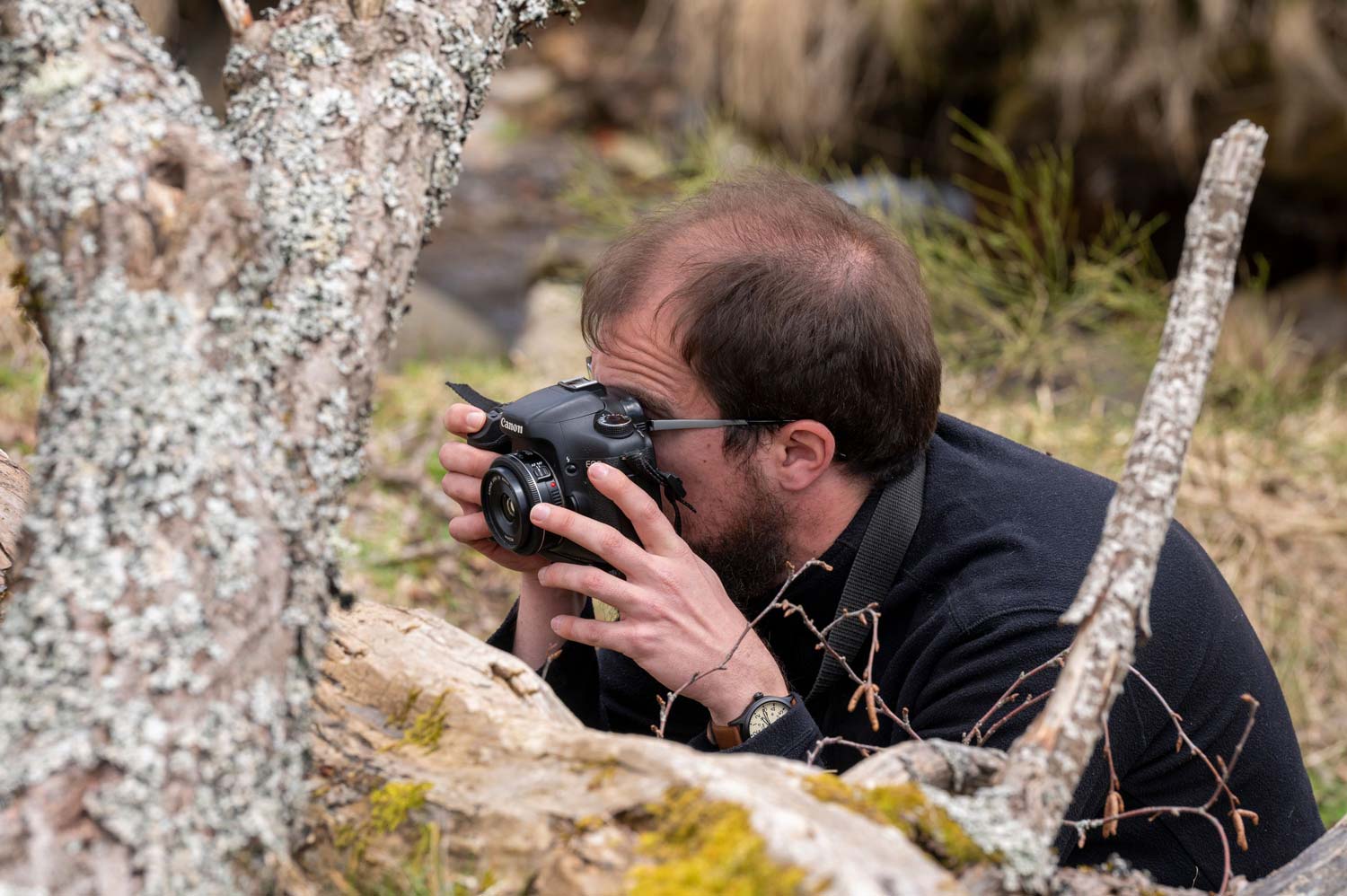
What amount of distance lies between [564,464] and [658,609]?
27cm

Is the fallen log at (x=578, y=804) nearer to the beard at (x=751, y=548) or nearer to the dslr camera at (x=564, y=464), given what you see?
the dslr camera at (x=564, y=464)

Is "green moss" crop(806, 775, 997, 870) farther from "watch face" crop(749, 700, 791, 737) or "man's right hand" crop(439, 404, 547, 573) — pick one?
"man's right hand" crop(439, 404, 547, 573)

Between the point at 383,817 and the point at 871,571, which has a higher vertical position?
the point at 871,571

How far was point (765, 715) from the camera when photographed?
5.99 ft

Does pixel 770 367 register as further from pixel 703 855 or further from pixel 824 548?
pixel 703 855

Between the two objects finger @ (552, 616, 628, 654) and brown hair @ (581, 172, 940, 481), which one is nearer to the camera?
finger @ (552, 616, 628, 654)

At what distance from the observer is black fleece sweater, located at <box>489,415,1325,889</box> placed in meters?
1.82

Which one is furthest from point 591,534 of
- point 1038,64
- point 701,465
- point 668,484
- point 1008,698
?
point 1038,64

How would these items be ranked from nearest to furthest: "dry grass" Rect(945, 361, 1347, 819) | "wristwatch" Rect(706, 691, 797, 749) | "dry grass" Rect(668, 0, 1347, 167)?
"wristwatch" Rect(706, 691, 797, 749) < "dry grass" Rect(945, 361, 1347, 819) < "dry grass" Rect(668, 0, 1347, 167)

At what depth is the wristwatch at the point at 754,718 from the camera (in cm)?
181

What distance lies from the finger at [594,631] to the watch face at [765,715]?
0.22 m

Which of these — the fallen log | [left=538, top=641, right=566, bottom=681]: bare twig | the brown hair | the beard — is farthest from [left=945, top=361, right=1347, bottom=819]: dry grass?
the fallen log

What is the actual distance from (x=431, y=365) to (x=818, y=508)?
3484 mm

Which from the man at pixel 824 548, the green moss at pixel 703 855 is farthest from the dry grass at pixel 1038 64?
the green moss at pixel 703 855
